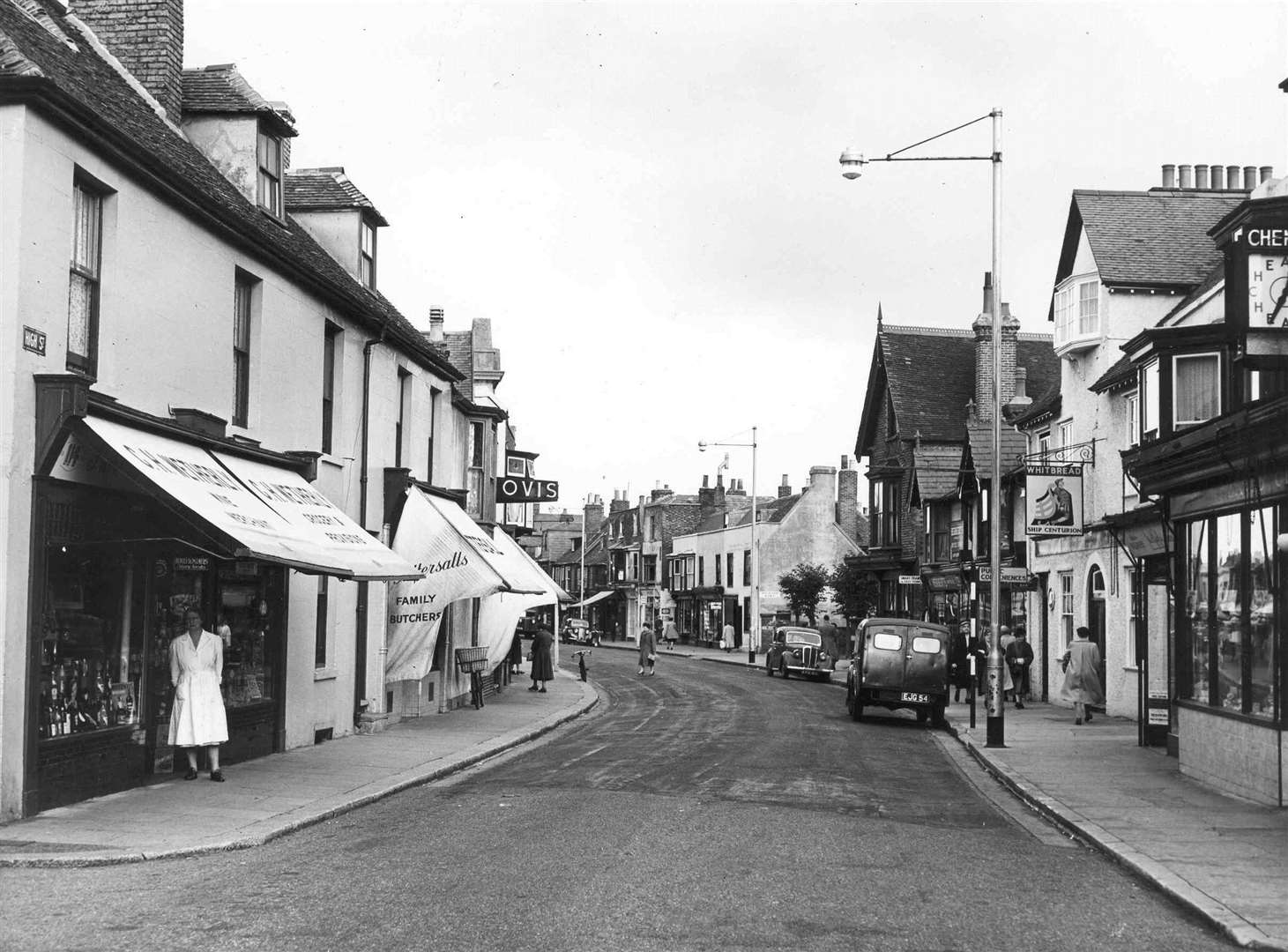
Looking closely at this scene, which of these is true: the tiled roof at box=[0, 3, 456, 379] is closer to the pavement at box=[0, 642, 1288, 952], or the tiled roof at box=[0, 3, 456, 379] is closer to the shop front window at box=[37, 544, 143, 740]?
the shop front window at box=[37, 544, 143, 740]

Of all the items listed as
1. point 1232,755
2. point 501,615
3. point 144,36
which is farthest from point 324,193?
point 1232,755

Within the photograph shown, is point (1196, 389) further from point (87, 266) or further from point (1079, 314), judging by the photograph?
point (87, 266)

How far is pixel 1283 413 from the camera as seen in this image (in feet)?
41.5

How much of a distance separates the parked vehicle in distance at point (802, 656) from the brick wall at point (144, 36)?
29978 millimetres

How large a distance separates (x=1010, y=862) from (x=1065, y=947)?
9.75 ft

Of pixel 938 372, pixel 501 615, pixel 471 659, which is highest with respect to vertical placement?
pixel 938 372

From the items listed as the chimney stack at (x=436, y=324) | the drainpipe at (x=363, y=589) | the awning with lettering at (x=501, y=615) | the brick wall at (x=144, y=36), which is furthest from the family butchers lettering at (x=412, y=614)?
the chimney stack at (x=436, y=324)

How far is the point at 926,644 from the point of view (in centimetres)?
2617

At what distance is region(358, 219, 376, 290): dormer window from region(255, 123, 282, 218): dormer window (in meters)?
3.84

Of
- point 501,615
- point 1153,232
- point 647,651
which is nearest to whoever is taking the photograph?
point 1153,232

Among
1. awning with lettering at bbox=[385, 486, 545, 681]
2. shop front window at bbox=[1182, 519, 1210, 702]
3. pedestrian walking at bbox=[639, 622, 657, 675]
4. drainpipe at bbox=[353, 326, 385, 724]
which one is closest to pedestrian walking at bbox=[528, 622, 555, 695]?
pedestrian walking at bbox=[639, 622, 657, 675]

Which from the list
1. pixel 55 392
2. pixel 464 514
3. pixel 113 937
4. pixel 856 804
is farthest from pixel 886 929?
pixel 464 514

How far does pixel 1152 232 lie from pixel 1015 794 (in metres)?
17.2

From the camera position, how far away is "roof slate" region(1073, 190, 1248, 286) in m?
28.2
